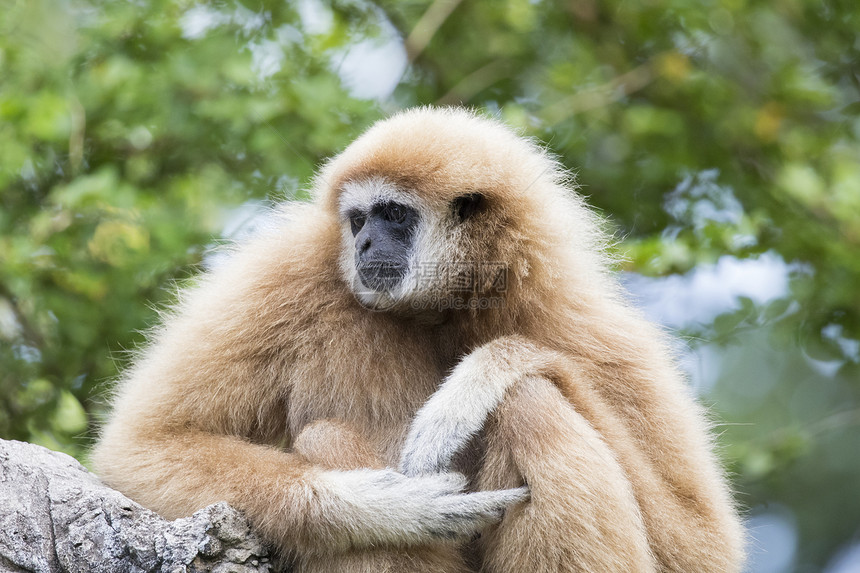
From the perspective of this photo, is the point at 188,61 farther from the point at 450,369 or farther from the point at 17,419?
the point at 450,369

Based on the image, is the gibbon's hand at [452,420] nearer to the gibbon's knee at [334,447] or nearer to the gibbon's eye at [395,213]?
the gibbon's knee at [334,447]

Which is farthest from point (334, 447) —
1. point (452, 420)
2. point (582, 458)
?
point (582, 458)

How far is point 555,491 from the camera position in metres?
3.89

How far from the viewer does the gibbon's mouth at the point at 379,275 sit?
4.56 meters

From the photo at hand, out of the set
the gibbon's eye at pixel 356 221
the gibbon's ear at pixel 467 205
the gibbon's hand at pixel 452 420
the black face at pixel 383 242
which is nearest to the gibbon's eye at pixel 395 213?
the black face at pixel 383 242

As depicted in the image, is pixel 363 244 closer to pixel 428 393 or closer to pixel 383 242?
pixel 383 242

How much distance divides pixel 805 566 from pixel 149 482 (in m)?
9.53

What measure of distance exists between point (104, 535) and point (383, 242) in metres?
2.13

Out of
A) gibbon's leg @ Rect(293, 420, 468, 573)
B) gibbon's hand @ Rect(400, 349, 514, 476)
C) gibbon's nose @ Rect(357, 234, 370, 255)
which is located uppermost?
gibbon's nose @ Rect(357, 234, 370, 255)

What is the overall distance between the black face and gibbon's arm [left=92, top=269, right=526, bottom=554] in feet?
2.18

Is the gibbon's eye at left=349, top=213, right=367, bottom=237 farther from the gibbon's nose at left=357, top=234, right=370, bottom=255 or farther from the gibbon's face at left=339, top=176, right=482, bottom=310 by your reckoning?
the gibbon's nose at left=357, top=234, right=370, bottom=255

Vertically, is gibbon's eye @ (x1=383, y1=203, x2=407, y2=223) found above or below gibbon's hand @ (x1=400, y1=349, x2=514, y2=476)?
above

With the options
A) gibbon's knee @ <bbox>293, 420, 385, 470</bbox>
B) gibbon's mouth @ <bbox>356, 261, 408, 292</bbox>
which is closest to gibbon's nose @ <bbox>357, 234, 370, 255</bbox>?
gibbon's mouth @ <bbox>356, 261, 408, 292</bbox>

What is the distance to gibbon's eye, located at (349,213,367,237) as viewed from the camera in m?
4.88
